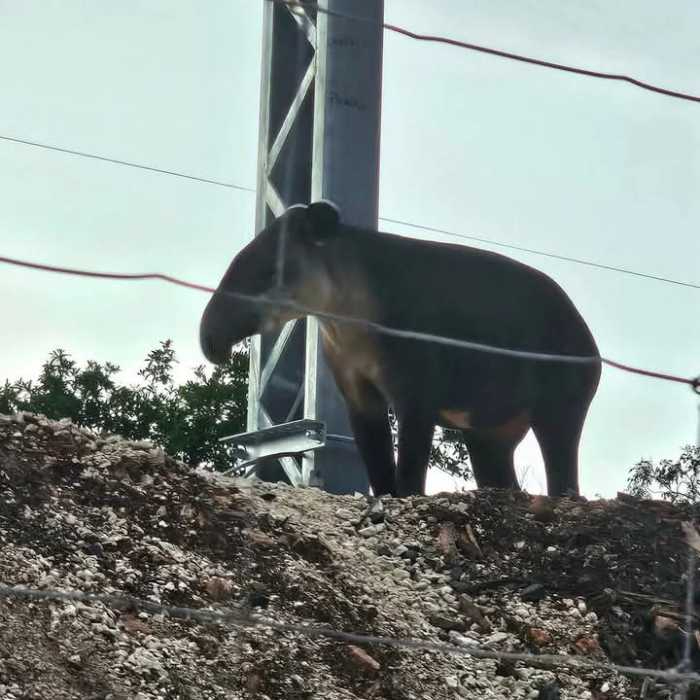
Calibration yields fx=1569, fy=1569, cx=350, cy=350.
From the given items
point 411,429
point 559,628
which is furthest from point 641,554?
point 411,429

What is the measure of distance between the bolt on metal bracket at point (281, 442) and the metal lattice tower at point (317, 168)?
0.05 meters

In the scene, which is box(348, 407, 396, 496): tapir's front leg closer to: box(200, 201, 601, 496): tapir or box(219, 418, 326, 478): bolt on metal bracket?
box(200, 201, 601, 496): tapir

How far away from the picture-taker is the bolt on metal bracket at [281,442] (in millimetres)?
7438

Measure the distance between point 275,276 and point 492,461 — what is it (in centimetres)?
144

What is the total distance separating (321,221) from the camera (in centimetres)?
738

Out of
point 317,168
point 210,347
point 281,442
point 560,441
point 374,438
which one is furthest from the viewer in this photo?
point 560,441

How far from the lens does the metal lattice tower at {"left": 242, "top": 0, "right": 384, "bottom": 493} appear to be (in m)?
7.52

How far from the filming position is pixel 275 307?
7.57 m

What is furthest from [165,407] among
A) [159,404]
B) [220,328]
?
[220,328]

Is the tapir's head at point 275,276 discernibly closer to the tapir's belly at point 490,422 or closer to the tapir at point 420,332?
the tapir at point 420,332

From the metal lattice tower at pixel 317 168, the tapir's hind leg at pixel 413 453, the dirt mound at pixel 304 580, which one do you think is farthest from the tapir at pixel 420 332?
the dirt mound at pixel 304 580

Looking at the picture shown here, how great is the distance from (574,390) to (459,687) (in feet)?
9.47

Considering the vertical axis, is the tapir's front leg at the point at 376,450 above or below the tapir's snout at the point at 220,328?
below

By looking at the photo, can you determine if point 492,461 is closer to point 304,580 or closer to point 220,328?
point 220,328
